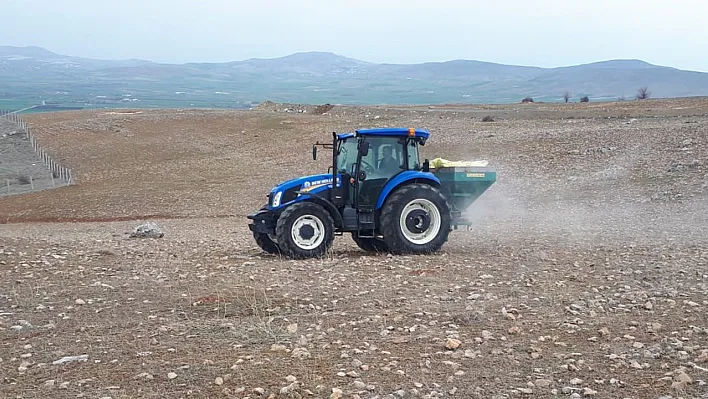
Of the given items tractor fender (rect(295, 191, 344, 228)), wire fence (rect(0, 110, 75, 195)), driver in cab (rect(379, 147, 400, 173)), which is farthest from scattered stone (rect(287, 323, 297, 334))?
wire fence (rect(0, 110, 75, 195))

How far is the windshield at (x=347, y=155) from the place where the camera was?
1417 cm

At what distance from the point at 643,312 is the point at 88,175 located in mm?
33065

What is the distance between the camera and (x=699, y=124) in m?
32.4

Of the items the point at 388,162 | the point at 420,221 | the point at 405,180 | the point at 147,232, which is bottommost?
the point at 147,232

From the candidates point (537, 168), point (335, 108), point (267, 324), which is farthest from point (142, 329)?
point (335, 108)

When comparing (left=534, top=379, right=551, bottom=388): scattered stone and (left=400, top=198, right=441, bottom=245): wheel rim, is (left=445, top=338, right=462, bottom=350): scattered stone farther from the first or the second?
(left=400, top=198, right=441, bottom=245): wheel rim

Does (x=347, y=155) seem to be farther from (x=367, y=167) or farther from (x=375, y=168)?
(x=375, y=168)

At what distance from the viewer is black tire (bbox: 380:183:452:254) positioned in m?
13.9

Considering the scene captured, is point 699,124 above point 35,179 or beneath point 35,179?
above

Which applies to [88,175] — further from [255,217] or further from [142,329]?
[142,329]

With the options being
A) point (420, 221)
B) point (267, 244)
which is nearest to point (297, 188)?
point (267, 244)

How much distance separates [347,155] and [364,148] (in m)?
0.72

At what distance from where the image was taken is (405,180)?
1409 centimetres

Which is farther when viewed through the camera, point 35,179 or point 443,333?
point 35,179
